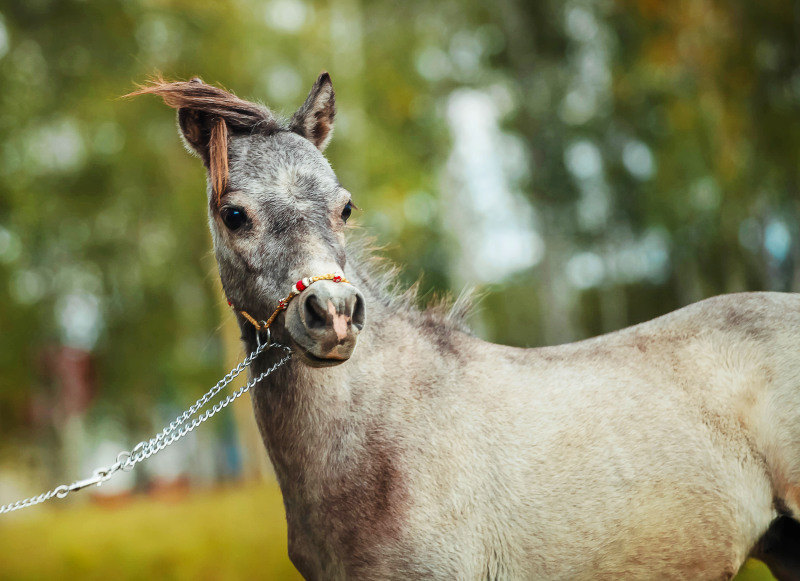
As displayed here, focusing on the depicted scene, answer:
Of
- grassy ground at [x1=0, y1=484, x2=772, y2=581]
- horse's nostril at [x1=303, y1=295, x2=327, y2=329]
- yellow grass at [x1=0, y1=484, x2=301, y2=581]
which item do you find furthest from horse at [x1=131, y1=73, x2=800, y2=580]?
yellow grass at [x1=0, y1=484, x2=301, y2=581]

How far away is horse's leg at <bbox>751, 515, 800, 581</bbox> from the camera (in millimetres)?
3895

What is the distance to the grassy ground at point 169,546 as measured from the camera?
8781mm

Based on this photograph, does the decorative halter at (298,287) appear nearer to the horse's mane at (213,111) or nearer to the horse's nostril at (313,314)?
the horse's nostril at (313,314)

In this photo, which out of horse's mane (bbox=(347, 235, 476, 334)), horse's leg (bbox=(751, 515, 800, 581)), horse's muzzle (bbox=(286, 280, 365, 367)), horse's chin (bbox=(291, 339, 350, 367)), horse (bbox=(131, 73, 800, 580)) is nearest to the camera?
horse's muzzle (bbox=(286, 280, 365, 367))

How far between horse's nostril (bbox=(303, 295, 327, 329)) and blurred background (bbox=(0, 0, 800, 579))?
30.7 feet

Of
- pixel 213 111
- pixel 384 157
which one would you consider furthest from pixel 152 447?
pixel 384 157

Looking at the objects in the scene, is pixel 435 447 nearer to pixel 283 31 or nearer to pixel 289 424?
pixel 289 424

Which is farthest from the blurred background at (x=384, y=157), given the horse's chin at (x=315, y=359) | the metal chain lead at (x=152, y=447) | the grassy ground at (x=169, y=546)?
the horse's chin at (x=315, y=359)

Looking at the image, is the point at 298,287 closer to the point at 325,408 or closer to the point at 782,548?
the point at 325,408

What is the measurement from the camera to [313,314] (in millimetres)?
3105

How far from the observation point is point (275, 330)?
11.5ft

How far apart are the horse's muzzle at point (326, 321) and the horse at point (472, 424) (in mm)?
13

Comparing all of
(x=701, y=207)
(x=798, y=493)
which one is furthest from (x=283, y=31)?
(x=798, y=493)

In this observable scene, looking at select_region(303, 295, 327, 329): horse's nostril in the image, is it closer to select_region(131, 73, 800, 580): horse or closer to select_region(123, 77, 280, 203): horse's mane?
select_region(131, 73, 800, 580): horse
